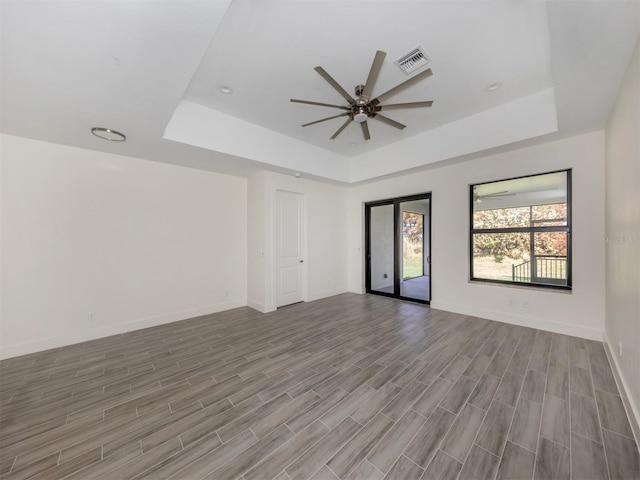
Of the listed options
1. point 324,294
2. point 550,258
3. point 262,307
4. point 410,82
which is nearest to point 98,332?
point 262,307

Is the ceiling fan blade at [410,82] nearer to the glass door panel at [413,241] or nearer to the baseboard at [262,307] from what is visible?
the glass door panel at [413,241]

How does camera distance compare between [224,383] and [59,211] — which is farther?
[59,211]

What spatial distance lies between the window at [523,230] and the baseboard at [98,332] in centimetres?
495

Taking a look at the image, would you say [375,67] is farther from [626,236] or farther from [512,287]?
[512,287]

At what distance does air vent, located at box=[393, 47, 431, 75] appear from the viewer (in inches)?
93.3

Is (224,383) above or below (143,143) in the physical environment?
below

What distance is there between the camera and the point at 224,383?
7.63 ft

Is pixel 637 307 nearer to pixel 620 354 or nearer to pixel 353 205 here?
pixel 620 354

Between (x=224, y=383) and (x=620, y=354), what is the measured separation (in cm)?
373

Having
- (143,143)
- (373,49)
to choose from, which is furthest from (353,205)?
(143,143)

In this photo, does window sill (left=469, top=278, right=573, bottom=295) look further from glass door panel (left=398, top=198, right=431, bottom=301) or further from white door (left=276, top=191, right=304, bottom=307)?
white door (left=276, top=191, right=304, bottom=307)

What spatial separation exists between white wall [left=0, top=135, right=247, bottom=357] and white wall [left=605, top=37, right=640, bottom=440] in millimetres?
5183

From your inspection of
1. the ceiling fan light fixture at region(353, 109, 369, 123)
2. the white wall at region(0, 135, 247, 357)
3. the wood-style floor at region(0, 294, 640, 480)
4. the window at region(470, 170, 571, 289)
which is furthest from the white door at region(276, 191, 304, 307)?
the window at region(470, 170, 571, 289)

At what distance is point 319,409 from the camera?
6.40ft
